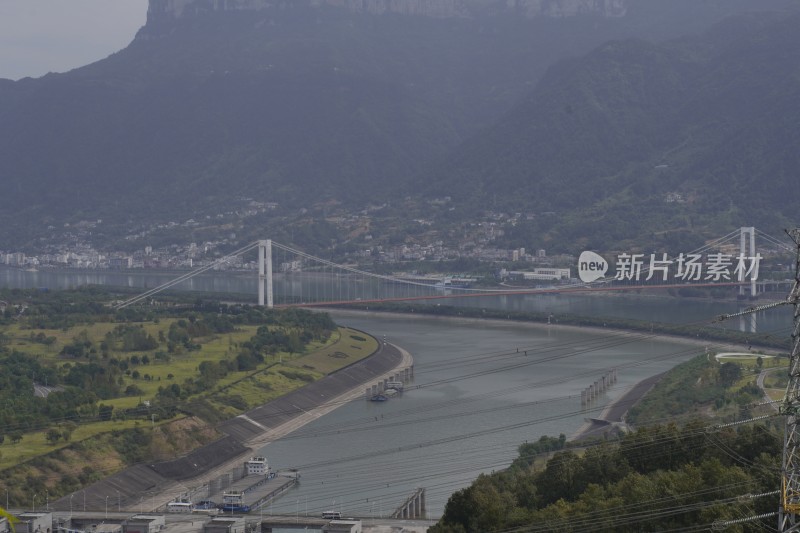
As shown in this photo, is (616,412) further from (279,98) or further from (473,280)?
(279,98)

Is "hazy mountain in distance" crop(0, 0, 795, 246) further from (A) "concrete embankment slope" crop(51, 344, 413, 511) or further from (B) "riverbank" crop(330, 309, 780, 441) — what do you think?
(A) "concrete embankment slope" crop(51, 344, 413, 511)

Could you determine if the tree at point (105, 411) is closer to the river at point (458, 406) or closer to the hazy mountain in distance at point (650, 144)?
the river at point (458, 406)

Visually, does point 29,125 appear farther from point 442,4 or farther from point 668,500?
point 668,500

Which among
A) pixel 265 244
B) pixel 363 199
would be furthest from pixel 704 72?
pixel 265 244

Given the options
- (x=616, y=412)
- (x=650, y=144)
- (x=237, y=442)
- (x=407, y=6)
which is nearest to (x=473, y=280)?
(x=650, y=144)

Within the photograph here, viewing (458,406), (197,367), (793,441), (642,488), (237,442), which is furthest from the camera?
(197,367)

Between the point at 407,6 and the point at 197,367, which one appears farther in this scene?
the point at 407,6

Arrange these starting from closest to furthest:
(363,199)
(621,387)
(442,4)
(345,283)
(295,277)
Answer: (621,387)
(345,283)
(295,277)
(363,199)
(442,4)
